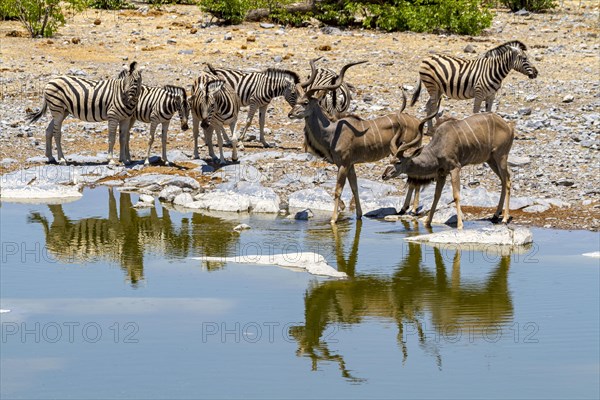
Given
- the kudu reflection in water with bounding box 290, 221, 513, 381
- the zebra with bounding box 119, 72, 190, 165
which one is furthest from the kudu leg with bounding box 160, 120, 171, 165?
the kudu reflection in water with bounding box 290, 221, 513, 381

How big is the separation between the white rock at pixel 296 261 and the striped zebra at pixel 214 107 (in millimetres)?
5675

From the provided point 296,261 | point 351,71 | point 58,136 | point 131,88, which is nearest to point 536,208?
point 296,261

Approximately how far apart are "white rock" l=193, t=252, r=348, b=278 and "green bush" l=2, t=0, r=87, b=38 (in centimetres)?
1657

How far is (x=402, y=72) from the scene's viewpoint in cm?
2464

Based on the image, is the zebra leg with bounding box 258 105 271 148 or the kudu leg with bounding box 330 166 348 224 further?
the zebra leg with bounding box 258 105 271 148

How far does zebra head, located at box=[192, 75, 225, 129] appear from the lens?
1797cm

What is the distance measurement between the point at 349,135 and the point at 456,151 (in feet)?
4.95

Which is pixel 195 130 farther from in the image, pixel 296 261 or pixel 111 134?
pixel 296 261

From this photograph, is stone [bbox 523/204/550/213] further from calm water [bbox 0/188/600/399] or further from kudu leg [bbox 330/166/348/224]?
kudu leg [bbox 330/166/348/224]

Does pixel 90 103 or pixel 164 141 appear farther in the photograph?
pixel 90 103

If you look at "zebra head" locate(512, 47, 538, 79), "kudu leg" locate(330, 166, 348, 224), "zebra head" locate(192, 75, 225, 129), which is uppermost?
"zebra head" locate(512, 47, 538, 79)

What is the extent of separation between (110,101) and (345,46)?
31.3 ft

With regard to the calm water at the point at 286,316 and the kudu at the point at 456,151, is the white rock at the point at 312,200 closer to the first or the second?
the calm water at the point at 286,316

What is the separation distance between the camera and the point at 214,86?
59.5 ft
